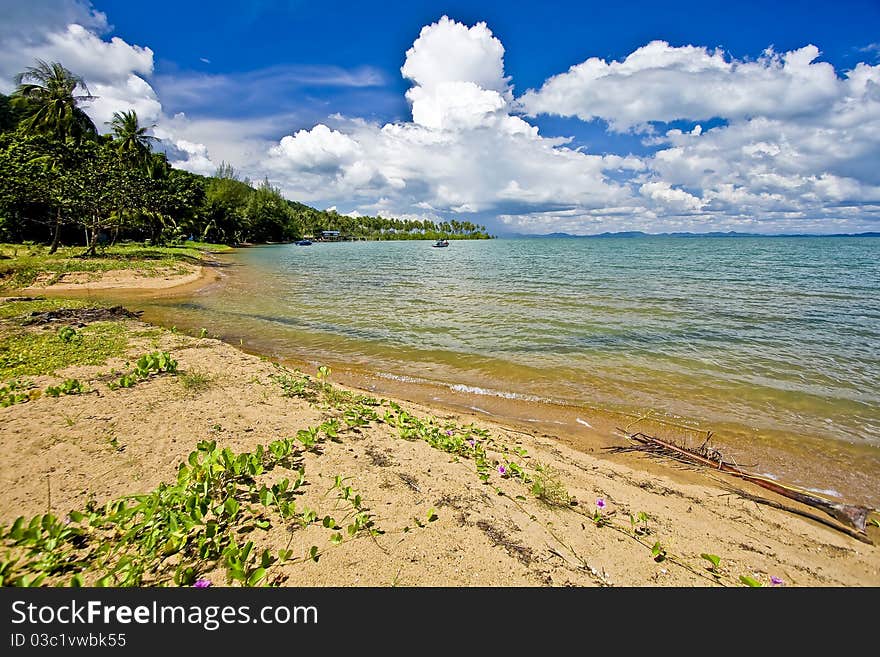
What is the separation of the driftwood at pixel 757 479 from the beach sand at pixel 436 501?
0.18 metres

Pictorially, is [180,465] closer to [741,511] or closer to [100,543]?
[100,543]

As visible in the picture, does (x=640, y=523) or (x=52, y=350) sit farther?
(x=52, y=350)

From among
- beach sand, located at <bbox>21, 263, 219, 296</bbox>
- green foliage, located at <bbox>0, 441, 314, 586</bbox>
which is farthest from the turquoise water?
green foliage, located at <bbox>0, 441, 314, 586</bbox>

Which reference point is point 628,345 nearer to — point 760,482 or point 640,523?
point 760,482

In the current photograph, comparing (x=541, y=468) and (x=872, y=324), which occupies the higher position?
(x=872, y=324)

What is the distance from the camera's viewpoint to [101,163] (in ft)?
111

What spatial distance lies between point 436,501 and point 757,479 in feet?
17.7

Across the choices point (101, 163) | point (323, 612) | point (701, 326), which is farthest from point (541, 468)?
point (101, 163)

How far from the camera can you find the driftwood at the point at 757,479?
5055 millimetres

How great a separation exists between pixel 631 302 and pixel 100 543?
23141 millimetres

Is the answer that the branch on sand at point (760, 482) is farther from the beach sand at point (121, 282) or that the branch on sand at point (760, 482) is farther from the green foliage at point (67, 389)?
the beach sand at point (121, 282)

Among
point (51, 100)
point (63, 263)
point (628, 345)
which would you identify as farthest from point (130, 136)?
point (628, 345)

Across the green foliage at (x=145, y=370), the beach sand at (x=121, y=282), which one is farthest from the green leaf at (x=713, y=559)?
the beach sand at (x=121, y=282)

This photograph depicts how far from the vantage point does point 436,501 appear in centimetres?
413
